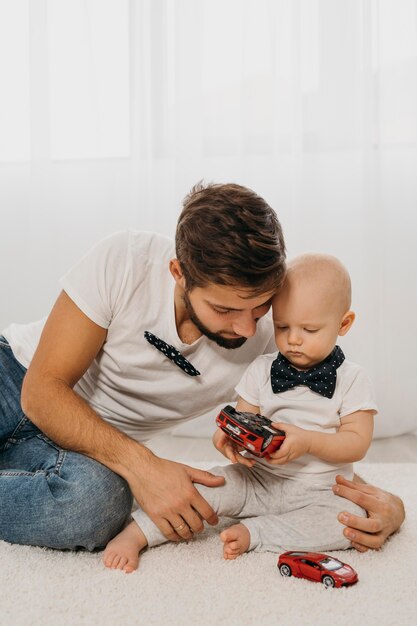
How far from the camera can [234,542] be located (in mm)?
1239

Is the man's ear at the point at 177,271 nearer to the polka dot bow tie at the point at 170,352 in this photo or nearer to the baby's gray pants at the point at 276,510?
the polka dot bow tie at the point at 170,352

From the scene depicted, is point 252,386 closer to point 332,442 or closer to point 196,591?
point 332,442

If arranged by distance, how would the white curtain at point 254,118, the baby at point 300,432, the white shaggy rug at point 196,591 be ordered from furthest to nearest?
the white curtain at point 254,118 → the baby at point 300,432 → the white shaggy rug at point 196,591

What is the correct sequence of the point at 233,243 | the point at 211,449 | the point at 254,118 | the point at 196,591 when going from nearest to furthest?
the point at 196,591, the point at 233,243, the point at 211,449, the point at 254,118

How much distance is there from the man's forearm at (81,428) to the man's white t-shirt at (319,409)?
0.27 metres

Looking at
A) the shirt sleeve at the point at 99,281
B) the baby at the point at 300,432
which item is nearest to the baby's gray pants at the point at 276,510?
the baby at the point at 300,432

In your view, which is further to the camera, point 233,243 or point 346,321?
point 346,321

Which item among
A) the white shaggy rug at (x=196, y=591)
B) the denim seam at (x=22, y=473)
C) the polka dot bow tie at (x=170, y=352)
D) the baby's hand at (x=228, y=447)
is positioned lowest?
the white shaggy rug at (x=196, y=591)

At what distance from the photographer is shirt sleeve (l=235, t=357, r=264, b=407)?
1.41 metres

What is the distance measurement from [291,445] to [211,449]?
1.03m

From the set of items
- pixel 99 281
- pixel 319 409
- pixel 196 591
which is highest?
pixel 99 281

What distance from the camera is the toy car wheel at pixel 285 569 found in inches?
45.7

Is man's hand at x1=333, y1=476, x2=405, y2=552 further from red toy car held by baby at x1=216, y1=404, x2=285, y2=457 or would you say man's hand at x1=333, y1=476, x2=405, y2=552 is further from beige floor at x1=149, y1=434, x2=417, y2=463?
beige floor at x1=149, y1=434, x2=417, y2=463

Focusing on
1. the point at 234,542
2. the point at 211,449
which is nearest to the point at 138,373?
the point at 234,542
